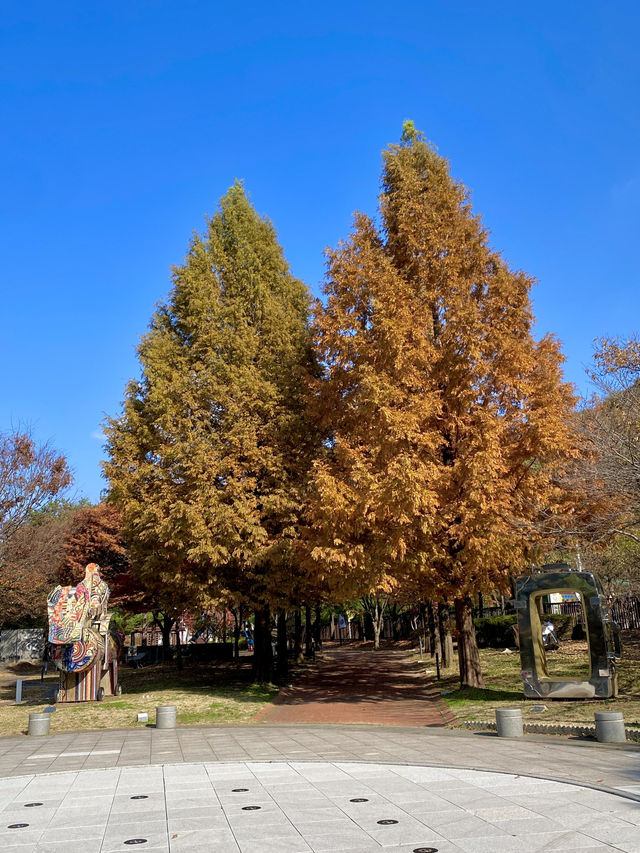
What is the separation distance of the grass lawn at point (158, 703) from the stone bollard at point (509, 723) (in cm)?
648

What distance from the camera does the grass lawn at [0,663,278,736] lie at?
16469mm

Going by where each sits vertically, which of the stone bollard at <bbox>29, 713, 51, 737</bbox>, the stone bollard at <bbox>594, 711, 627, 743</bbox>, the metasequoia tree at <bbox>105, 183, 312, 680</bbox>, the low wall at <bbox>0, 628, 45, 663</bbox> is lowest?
the low wall at <bbox>0, 628, 45, 663</bbox>

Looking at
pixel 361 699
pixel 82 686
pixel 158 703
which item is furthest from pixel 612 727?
pixel 82 686

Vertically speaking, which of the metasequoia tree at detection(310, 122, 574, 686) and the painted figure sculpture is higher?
the metasequoia tree at detection(310, 122, 574, 686)

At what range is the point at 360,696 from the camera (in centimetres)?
2000

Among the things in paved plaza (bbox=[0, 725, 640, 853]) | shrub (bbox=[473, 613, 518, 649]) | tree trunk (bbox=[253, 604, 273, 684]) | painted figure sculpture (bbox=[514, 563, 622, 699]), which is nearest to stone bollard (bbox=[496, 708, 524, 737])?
paved plaza (bbox=[0, 725, 640, 853])

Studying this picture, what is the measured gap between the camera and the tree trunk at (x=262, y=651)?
77.0ft

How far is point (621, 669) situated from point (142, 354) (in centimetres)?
1762

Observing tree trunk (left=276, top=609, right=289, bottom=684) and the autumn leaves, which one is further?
tree trunk (left=276, top=609, right=289, bottom=684)

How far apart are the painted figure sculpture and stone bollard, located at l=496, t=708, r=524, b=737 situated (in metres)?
3.78

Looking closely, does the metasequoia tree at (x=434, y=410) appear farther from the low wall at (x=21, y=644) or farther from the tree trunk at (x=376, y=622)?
the low wall at (x=21, y=644)

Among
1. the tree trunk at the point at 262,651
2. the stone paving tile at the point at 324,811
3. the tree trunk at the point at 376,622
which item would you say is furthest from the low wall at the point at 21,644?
the stone paving tile at the point at 324,811

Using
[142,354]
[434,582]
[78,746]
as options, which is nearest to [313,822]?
[78,746]

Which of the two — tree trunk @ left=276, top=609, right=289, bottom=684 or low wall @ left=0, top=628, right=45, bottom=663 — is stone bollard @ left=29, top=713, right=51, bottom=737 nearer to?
tree trunk @ left=276, top=609, right=289, bottom=684
